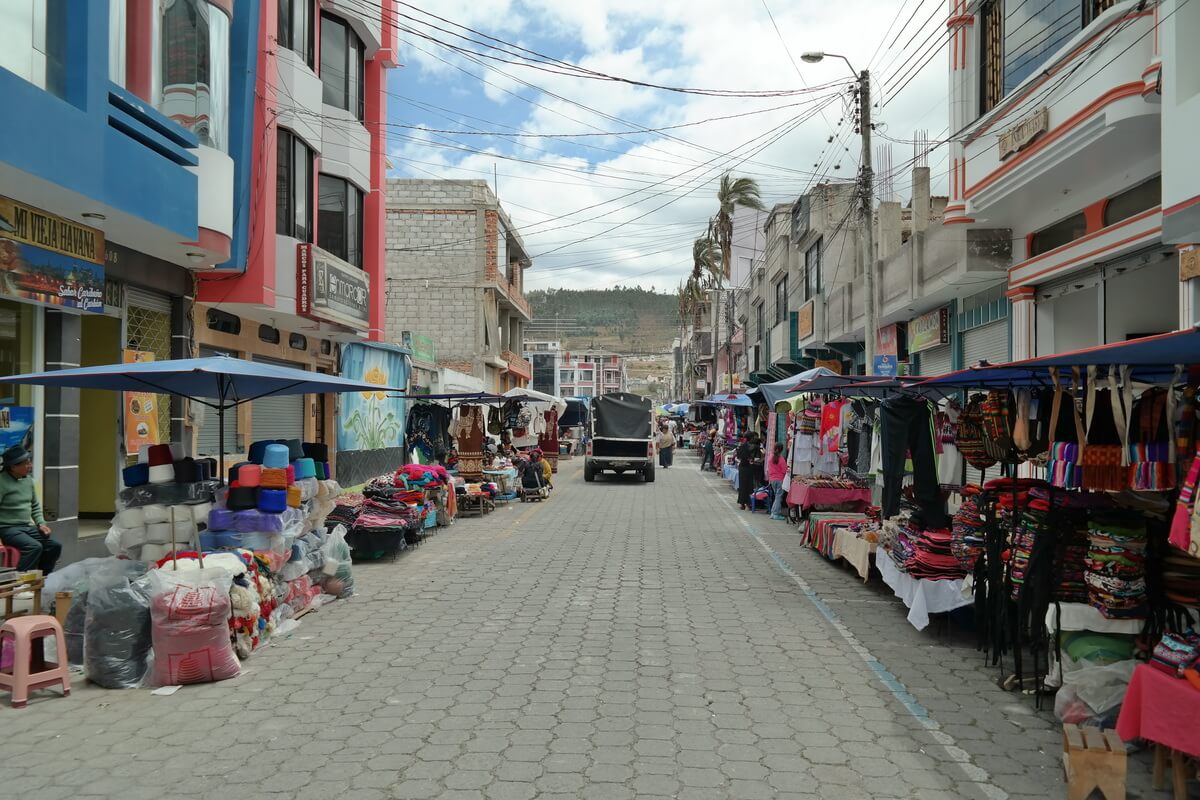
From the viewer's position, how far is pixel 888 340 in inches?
806

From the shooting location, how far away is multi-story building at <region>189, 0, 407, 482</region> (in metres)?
12.8

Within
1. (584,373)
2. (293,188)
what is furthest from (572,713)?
(584,373)

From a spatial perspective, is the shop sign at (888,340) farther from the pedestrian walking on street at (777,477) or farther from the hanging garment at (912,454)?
the hanging garment at (912,454)

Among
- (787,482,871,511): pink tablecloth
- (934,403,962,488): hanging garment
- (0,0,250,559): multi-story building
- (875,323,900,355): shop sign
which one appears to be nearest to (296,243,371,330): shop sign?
(0,0,250,559): multi-story building

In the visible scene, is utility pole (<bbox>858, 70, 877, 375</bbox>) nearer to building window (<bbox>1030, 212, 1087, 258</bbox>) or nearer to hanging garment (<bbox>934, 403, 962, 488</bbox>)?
building window (<bbox>1030, 212, 1087, 258</bbox>)

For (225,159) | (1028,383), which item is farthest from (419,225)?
(1028,383)

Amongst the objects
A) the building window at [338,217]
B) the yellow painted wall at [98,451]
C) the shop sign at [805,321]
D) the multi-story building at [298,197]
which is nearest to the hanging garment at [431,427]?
the multi-story building at [298,197]

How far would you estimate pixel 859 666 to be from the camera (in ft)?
21.0

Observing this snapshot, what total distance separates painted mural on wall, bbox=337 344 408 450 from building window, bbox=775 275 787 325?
15.9 m

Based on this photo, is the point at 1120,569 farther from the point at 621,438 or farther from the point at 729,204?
the point at 729,204

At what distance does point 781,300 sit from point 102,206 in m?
28.1

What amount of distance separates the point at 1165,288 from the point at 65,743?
43.6 feet

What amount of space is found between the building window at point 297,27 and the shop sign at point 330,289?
3.88 meters

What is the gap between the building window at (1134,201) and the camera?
9.98 m
